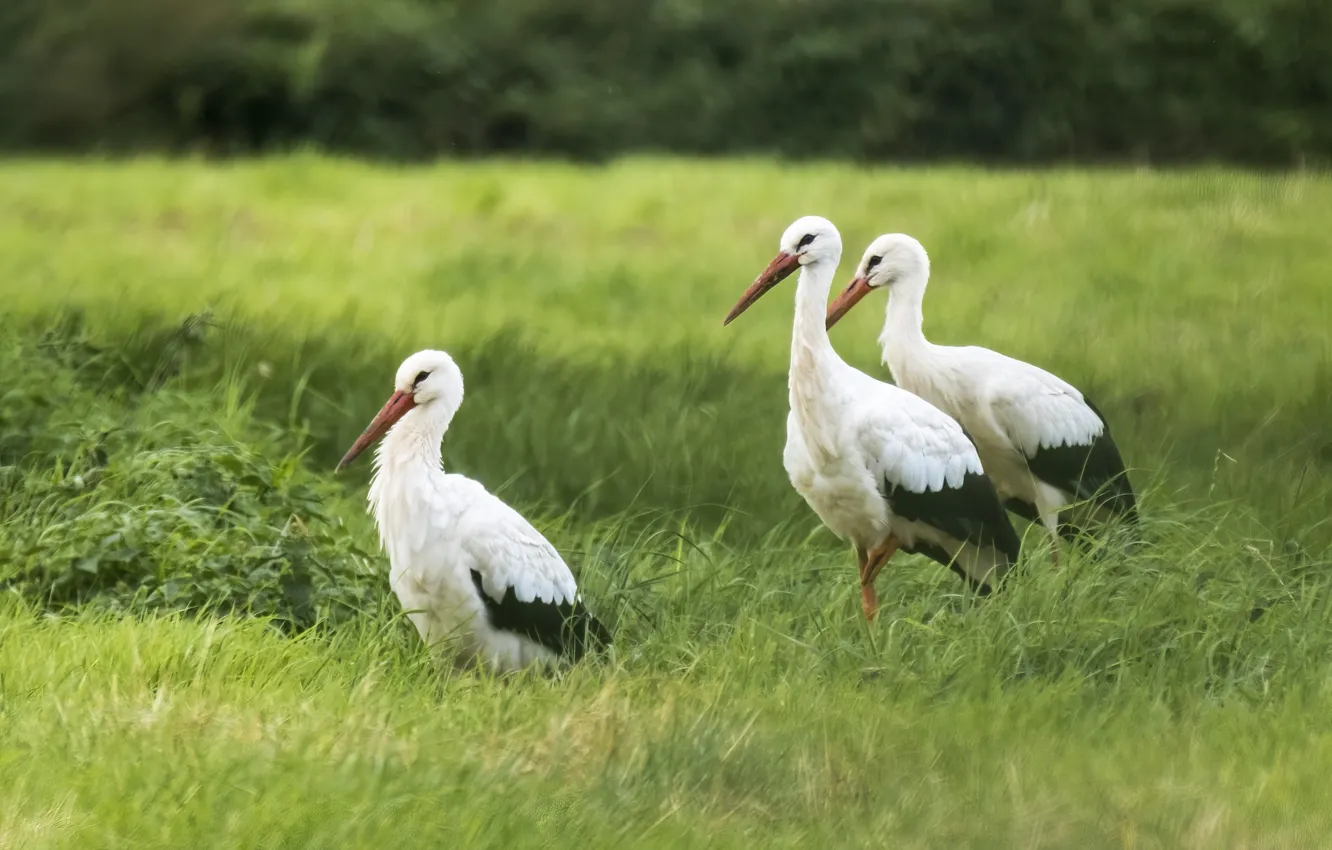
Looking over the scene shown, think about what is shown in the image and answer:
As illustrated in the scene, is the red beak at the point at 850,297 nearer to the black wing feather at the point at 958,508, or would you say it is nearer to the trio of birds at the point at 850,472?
the trio of birds at the point at 850,472

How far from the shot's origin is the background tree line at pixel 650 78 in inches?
532

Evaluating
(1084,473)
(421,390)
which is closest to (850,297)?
(1084,473)

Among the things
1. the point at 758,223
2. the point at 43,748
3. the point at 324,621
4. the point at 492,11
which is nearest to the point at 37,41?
the point at 492,11

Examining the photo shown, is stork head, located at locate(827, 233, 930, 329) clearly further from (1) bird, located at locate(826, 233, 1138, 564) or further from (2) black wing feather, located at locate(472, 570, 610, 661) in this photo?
(2) black wing feather, located at locate(472, 570, 610, 661)

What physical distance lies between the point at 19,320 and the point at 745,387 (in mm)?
2968

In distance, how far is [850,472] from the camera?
4.91 m

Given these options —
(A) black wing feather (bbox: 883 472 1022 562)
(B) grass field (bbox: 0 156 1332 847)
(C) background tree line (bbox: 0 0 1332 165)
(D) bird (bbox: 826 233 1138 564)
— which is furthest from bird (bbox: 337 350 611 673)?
(C) background tree line (bbox: 0 0 1332 165)

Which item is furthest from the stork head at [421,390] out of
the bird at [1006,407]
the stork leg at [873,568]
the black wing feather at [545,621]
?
the stork leg at [873,568]

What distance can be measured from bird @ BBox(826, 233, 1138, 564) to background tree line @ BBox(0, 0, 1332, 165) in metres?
7.71

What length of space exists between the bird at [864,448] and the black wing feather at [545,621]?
2.61ft

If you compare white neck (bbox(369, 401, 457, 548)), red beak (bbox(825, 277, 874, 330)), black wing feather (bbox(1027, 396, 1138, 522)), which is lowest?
black wing feather (bbox(1027, 396, 1138, 522))

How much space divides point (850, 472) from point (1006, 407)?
700 mm

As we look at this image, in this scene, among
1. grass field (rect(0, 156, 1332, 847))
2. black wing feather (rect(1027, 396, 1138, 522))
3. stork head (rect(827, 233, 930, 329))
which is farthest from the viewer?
black wing feather (rect(1027, 396, 1138, 522))

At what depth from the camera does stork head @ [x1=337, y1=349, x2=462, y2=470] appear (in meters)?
A: 4.64
